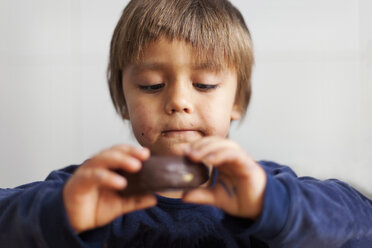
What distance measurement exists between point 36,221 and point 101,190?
99 millimetres

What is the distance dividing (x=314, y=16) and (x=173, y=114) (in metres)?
0.56

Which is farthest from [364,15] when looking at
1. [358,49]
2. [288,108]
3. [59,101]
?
[59,101]

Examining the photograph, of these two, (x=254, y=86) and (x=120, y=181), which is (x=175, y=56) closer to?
(x=120, y=181)

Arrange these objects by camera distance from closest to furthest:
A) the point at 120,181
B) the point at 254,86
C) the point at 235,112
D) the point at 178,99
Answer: the point at 120,181, the point at 178,99, the point at 235,112, the point at 254,86

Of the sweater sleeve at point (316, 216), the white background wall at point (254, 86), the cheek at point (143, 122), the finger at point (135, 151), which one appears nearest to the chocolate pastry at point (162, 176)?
the finger at point (135, 151)

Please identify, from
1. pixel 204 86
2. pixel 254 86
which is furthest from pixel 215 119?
pixel 254 86

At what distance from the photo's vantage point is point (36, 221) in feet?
1.80

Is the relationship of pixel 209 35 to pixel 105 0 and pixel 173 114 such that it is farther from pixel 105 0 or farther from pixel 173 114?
pixel 105 0

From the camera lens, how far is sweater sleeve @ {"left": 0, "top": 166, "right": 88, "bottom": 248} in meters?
0.53

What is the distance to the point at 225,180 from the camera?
559 mm

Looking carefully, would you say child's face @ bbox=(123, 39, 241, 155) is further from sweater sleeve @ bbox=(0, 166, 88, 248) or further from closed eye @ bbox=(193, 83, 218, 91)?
sweater sleeve @ bbox=(0, 166, 88, 248)

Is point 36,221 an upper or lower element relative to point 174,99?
lower

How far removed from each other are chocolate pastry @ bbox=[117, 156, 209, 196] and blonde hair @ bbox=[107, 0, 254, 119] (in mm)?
273

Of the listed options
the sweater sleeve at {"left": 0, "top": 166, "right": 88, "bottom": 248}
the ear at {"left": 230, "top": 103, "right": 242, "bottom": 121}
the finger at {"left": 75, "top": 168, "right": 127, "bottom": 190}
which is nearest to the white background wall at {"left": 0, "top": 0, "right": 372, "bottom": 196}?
the ear at {"left": 230, "top": 103, "right": 242, "bottom": 121}
